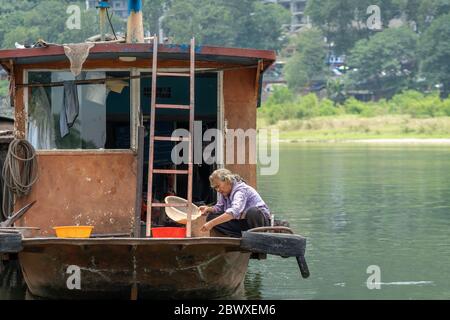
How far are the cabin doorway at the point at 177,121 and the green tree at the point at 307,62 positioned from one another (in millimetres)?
80832

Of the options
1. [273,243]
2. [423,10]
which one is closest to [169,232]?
[273,243]

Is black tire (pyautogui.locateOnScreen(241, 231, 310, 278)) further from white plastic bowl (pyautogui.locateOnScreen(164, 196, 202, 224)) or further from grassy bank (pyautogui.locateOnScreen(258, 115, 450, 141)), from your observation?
grassy bank (pyautogui.locateOnScreen(258, 115, 450, 141))

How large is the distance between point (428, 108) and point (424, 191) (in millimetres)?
41963

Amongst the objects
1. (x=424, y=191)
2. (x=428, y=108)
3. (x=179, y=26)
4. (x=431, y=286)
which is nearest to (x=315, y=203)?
(x=424, y=191)

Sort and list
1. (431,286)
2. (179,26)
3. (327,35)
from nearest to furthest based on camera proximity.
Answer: (431,286)
(179,26)
(327,35)

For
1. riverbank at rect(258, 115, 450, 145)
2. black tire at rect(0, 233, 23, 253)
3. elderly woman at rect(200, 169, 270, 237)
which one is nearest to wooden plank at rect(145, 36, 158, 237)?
elderly woman at rect(200, 169, 270, 237)

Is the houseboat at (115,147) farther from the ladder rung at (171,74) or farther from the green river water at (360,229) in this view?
the green river water at (360,229)

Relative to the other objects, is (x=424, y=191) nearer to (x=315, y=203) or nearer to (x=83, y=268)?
(x=315, y=203)

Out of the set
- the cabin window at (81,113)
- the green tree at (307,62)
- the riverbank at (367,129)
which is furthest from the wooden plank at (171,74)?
the green tree at (307,62)

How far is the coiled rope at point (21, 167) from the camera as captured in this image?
11977mm

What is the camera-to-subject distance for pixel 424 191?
28.0m

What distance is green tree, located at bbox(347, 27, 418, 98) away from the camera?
90312mm

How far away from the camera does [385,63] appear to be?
90.8 metres

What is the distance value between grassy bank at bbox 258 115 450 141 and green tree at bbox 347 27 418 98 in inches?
695
